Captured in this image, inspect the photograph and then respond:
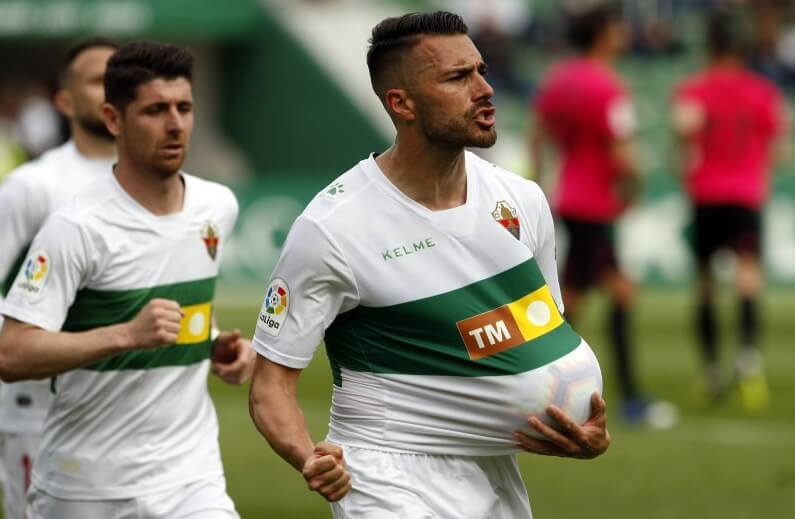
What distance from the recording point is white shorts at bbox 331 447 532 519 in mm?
4711

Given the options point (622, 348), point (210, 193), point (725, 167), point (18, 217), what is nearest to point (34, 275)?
point (210, 193)

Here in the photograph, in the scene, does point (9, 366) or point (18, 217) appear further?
point (18, 217)

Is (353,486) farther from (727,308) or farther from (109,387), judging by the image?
(727,308)

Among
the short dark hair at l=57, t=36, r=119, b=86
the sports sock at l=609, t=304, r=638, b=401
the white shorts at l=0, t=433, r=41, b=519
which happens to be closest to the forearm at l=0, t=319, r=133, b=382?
the white shorts at l=0, t=433, r=41, b=519

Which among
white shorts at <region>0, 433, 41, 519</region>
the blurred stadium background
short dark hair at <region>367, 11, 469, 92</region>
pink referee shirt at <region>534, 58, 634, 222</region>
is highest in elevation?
short dark hair at <region>367, 11, 469, 92</region>

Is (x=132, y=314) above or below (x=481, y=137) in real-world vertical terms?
below

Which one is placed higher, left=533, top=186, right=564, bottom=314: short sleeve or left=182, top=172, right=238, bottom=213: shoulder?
left=533, top=186, right=564, bottom=314: short sleeve

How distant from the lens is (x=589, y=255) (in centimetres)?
1151

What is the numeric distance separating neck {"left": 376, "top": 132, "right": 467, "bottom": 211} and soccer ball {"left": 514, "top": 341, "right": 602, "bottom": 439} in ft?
1.89

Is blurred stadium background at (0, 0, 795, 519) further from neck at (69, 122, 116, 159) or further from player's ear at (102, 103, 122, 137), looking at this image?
player's ear at (102, 103, 122, 137)

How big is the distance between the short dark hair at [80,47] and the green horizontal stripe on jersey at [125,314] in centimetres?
158

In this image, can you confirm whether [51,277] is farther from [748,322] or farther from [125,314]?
[748,322]

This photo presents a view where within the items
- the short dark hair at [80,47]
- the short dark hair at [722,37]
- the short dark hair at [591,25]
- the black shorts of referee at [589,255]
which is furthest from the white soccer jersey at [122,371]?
the short dark hair at [722,37]

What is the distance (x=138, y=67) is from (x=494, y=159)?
649 inches
